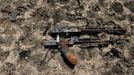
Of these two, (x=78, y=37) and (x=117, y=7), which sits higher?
(x=117, y=7)

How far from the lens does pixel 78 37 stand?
504cm

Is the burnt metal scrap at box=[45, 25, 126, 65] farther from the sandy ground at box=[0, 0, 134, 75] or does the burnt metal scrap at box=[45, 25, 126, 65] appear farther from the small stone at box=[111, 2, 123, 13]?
the small stone at box=[111, 2, 123, 13]

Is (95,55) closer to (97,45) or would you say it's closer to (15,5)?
(97,45)

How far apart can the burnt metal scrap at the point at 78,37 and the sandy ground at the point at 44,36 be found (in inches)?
3.9

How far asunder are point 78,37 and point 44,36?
23.2 inches

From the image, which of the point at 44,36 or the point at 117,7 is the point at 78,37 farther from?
the point at 117,7

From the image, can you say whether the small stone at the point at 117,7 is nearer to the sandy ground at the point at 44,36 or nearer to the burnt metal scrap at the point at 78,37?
the sandy ground at the point at 44,36

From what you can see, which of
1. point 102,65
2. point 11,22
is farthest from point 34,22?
point 102,65

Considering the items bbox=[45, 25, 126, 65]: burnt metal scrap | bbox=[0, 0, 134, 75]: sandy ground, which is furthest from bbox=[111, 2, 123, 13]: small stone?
bbox=[45, 25, 126, 65]: burnt metal scrap

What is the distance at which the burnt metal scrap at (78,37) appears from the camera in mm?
4922

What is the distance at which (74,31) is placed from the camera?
5031mm

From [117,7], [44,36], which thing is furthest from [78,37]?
[117,7]

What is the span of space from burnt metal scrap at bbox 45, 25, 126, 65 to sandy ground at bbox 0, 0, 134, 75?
0.33 feet

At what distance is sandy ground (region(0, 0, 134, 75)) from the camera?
4.68 m
